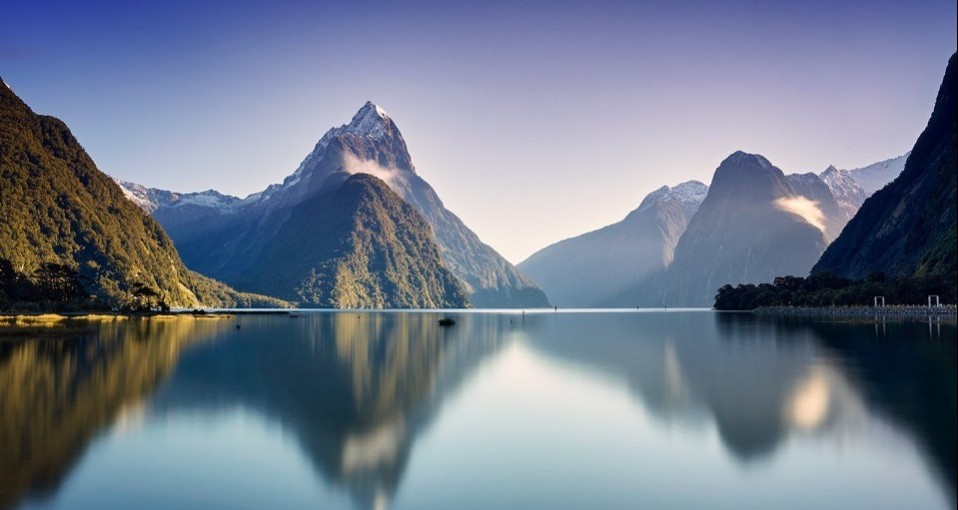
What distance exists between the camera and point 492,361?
6494cm

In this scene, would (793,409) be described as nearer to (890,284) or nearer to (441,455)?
(441,455)

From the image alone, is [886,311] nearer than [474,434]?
No

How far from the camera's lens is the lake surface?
69.0 feet

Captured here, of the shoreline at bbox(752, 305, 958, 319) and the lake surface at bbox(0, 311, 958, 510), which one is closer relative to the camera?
the lake surface at bbox(0, 311, 958, 510)

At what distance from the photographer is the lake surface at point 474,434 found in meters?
21.0

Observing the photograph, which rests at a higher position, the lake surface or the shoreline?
the shoreline

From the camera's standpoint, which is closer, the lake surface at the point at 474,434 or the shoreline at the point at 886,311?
the lake surface at the point at 474,434

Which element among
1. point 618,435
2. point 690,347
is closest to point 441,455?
point 618,435

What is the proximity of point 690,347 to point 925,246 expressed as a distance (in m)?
141

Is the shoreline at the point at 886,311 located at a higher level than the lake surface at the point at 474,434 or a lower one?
higher

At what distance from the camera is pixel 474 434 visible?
99.7 ft

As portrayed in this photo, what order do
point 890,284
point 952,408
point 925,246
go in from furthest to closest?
point 925,246
point 890,284
point 952,408

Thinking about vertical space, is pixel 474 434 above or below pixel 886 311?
below

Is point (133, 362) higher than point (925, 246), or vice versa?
point (925, 246)
